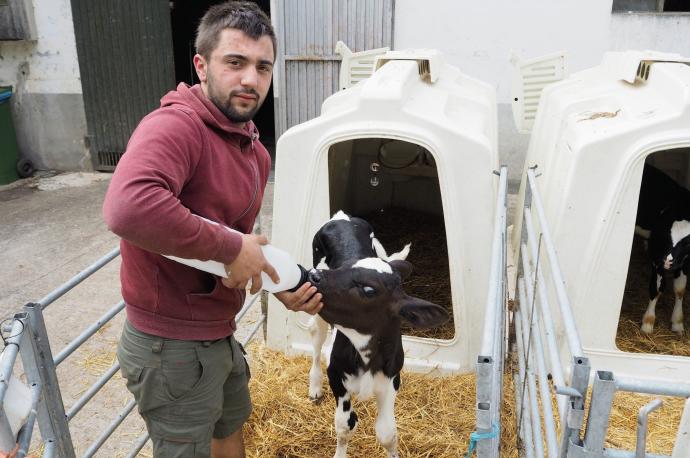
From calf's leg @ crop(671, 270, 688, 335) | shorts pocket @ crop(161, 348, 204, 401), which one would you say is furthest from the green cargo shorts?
calf's leg @ crop(671, 270, 688, 335)

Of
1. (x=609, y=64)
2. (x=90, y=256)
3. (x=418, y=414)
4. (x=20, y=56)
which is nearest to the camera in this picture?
(x=418, y=414)

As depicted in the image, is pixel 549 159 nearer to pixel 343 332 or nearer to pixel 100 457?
pixel 343 332

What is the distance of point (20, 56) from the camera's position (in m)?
8.91

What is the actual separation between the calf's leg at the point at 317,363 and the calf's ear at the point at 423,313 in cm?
124

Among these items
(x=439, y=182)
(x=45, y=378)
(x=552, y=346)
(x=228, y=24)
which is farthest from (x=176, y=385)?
(x=439, y=182)

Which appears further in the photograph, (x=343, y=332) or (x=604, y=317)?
(x=604, y=317)

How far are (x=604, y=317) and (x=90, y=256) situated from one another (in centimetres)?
478

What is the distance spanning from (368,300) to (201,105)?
101 cm

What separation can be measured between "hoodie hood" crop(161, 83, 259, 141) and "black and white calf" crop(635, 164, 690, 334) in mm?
3366

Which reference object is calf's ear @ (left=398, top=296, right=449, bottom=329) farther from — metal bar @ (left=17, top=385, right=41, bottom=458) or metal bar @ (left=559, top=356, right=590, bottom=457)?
metal bar @ (left=17, top=385, right=41, bottom=458)

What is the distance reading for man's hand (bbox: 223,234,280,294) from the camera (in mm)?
1777

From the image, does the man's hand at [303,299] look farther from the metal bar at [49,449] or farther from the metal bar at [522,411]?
the metal bar at [522,411]

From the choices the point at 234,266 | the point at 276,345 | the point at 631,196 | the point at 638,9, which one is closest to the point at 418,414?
the point at 276,345

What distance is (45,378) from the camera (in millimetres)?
2119
